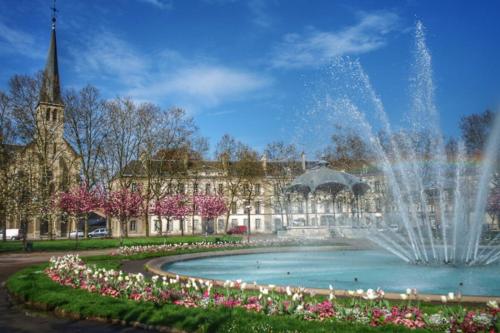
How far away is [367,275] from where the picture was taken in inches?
559

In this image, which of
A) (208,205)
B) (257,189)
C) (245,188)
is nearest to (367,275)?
(208,205)

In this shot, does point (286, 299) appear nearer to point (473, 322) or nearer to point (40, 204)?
point (473, 322)

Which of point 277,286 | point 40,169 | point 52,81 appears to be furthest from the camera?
point 52,81

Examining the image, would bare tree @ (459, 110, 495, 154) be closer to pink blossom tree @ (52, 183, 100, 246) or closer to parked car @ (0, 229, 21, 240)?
pink blossom tree @ (52, 183, 100, 246)

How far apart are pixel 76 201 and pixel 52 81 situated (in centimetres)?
1367

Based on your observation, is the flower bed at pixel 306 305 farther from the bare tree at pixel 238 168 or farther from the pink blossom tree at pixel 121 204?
the bare tree at pixel 238 168

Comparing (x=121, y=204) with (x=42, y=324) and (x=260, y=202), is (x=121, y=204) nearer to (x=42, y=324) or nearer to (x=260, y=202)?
(x=42, y=324)

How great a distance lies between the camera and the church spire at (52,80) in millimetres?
40781

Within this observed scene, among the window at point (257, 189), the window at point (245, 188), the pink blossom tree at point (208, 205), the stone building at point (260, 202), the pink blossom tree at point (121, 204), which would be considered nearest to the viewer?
the pink blossom tree at point (121, 204)

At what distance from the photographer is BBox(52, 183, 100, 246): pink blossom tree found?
128 ft

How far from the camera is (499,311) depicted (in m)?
6.81

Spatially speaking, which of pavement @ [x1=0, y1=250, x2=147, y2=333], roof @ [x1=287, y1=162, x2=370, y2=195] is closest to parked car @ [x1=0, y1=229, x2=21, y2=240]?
roof @ [x1=287, y1=162, x2=370, y2=195]

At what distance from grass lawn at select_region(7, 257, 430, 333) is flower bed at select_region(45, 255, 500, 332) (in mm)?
265

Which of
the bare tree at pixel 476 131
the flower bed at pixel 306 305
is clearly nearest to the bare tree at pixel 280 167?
the bare tree at pixel 476 131
